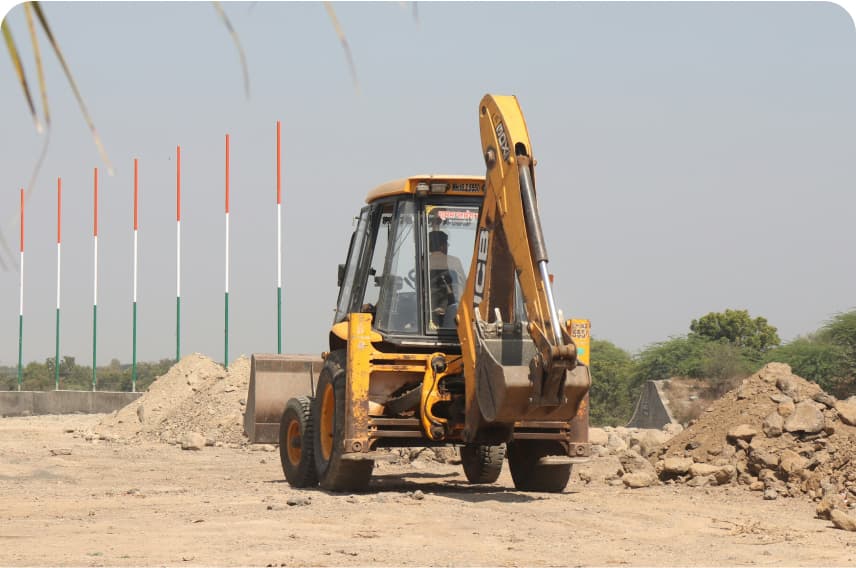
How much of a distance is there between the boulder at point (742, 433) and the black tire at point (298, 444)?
4553mm

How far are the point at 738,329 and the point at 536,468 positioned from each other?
2544cm

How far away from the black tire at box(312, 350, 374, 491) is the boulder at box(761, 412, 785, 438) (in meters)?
4.52

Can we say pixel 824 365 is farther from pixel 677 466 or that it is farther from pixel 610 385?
pixel 677 466

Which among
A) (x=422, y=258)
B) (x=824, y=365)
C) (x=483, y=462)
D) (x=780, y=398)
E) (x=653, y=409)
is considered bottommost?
(x=483, y=462)

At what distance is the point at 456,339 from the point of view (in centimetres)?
1062

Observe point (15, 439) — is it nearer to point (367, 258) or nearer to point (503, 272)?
point (367, 258)

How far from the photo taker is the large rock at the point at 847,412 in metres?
12.3

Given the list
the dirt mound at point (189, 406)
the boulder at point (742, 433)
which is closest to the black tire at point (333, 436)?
the boulder at point (742, 433)

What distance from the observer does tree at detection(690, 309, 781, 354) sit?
3478 cm

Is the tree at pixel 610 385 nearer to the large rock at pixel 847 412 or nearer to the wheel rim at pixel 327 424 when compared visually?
the large rock at pixel 847 412

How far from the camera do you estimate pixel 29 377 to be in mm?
50469

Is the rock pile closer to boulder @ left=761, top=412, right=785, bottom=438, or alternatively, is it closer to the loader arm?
boulder @ left=761, top=412, right=785, bottom=438

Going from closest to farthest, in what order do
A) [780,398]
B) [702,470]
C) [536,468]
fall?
1. [536,468]
2. [702,470]
3. [780,398]

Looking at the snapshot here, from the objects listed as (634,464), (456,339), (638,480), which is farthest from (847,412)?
(456,339)
